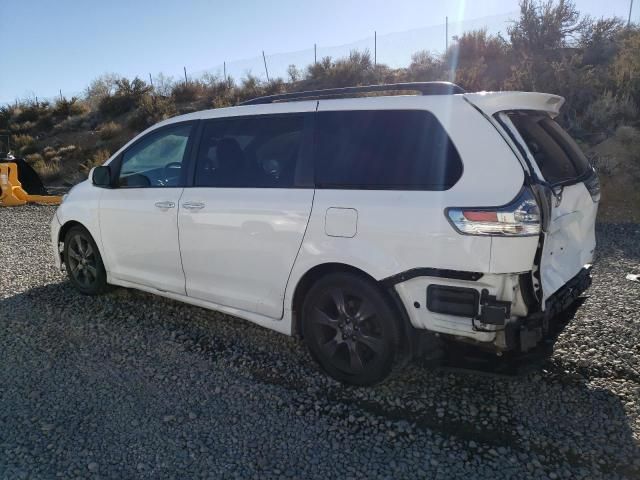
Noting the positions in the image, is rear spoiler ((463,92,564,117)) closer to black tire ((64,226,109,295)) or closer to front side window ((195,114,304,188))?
front side window ((195,114,304,188))

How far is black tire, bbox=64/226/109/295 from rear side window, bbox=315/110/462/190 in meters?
2.86

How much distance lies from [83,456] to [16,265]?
487 centimetres

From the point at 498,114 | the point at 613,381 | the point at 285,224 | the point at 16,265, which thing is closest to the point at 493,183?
the point at 498,114

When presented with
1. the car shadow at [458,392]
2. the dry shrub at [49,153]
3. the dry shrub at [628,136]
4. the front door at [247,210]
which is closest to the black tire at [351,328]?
the car shadow at [458,392]

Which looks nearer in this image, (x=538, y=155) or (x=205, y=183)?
(x=538, y=155)

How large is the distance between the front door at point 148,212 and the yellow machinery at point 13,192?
9.18m

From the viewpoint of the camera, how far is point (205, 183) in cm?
422

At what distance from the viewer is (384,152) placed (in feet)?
11.1

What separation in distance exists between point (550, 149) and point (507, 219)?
3.28ft

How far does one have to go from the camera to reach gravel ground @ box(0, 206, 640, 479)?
284 centimetres

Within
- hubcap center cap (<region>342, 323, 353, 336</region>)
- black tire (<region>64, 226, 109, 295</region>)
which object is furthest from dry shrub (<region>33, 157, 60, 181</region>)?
hubcap center cap (<region>342, 323, 353, 336</region>)

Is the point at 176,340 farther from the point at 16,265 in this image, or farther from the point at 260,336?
the point at 16,265

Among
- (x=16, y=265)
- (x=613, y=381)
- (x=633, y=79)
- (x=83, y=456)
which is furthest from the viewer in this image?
(x=633, y=79)

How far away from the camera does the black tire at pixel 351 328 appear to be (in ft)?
10.9
